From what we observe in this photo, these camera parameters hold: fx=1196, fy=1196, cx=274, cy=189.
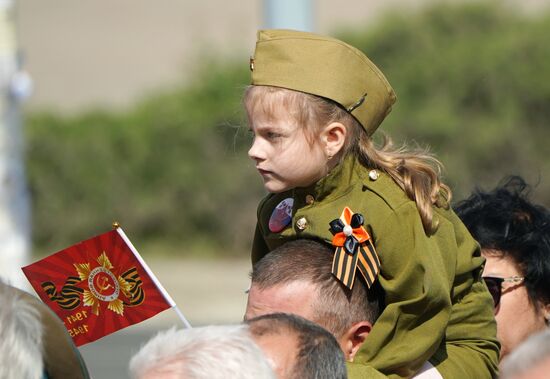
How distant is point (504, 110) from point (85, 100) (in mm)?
15516

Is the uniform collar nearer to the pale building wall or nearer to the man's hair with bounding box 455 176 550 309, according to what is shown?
the man's hair with bounding box 455 176 550 309

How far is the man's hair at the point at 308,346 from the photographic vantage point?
2.57m

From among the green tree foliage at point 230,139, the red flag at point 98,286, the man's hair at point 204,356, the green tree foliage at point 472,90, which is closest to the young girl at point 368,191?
the red flag at point 98,286

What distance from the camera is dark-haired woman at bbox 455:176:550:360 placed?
377cm

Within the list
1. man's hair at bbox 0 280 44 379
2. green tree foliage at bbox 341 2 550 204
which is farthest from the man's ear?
green tree foliage at bbox 341 2 550 204

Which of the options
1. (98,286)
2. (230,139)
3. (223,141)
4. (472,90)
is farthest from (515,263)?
(223,141)

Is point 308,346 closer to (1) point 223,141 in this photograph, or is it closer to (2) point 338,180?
(2) point 338,180

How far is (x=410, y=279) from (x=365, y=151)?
0.43m

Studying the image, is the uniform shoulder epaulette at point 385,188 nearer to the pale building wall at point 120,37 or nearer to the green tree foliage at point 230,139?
the green tree foliage at point 230,139

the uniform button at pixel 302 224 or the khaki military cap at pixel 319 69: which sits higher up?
the khaki military cap at pixel 319 69

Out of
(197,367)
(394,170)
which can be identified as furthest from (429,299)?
(197,367)

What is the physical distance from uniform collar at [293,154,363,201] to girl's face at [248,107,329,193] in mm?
28

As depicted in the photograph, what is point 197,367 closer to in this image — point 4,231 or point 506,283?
point 506,283

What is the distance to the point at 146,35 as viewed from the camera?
34.9 m
